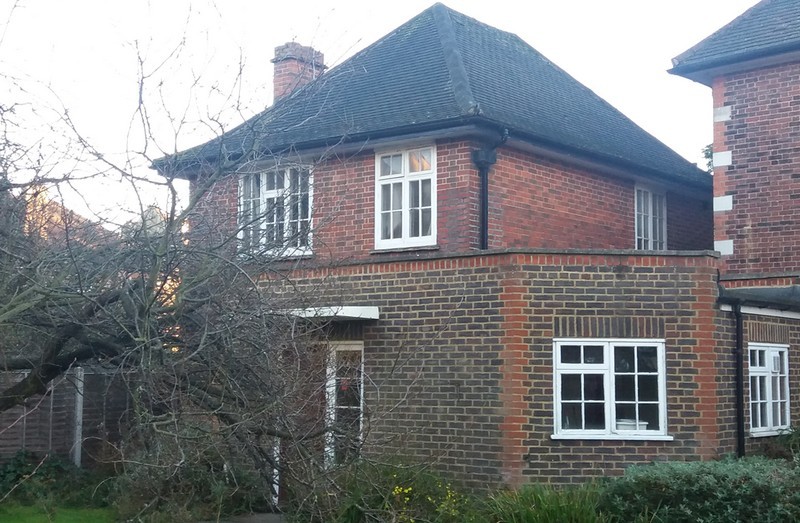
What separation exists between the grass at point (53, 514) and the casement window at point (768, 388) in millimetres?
8259

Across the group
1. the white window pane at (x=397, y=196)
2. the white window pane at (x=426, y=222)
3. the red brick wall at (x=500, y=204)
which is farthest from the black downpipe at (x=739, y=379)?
the white window pane at (x=397, y=196)

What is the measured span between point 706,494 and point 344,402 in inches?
208

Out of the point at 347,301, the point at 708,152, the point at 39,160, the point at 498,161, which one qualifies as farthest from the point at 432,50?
the point at 708,152

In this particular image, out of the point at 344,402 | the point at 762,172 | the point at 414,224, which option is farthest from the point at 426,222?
the point at 762,172

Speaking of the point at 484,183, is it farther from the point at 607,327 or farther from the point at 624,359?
the point at 624,359

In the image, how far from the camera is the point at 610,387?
38.4ft

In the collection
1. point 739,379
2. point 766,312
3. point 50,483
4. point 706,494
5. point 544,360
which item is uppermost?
point 766,312

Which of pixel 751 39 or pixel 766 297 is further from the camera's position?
pixel 751 39

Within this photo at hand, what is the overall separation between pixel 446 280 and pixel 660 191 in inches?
326

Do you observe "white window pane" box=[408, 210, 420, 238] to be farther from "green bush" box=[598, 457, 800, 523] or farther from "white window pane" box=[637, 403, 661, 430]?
"green bush" box=[598, 457, 800, 523]

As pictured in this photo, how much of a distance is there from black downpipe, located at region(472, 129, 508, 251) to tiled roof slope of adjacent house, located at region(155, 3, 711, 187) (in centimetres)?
41

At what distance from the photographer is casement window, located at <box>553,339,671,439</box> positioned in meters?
11.6

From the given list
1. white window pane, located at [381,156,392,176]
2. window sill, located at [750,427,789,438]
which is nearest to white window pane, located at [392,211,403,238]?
white window pane, located at [381,156,392,176]

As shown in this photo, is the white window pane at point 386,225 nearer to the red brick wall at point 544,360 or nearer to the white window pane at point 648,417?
the red brick wall at point 544,360
